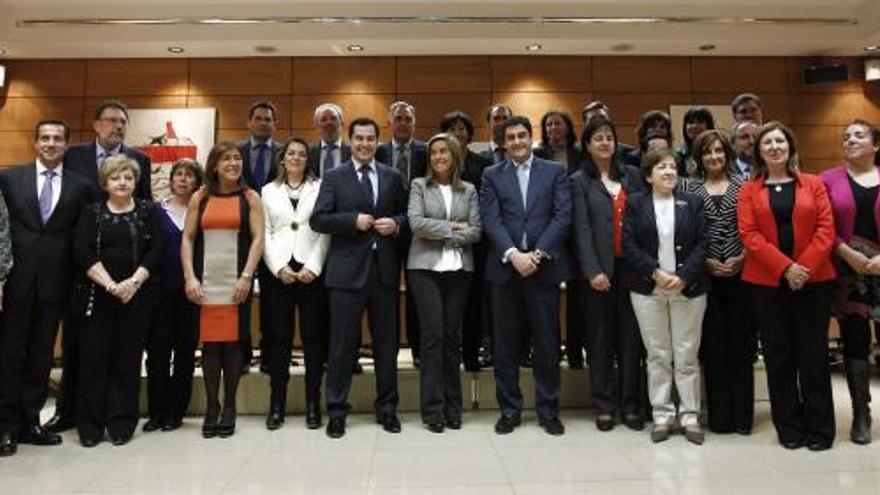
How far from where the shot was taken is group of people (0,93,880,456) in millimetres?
3191

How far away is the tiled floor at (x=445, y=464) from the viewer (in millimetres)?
2582

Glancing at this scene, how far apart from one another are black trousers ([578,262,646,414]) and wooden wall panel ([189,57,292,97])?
18.3 ft

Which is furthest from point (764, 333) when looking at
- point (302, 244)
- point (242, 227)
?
point (242, 227)

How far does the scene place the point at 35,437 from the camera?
3.31 m

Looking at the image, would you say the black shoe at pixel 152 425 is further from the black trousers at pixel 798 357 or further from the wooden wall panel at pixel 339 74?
the wooden wall panel at pixel 339 74

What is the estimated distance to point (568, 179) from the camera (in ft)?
11.8

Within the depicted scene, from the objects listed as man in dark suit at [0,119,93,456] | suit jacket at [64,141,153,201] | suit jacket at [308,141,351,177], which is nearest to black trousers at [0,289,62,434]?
man in dark suit at [0,119,93,456]

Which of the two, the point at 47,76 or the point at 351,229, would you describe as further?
the point at 47,76

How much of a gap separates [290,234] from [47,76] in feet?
20.5

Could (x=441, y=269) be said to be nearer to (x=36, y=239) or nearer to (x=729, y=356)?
(x=729, y=356)

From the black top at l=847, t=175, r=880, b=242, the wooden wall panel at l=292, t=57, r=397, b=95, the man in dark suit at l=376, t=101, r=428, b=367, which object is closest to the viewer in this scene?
the black top at l=847, t=175, r=880, b=242

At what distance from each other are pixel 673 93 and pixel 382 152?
5.15 meters

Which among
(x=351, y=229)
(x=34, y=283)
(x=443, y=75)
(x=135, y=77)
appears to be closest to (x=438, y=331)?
(x=351, y=229)

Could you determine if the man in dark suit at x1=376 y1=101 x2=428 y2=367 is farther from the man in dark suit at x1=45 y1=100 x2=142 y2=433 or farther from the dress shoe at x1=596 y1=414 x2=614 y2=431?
the man in dark suit at x1=45 y1=100 x2=142 y2=433
